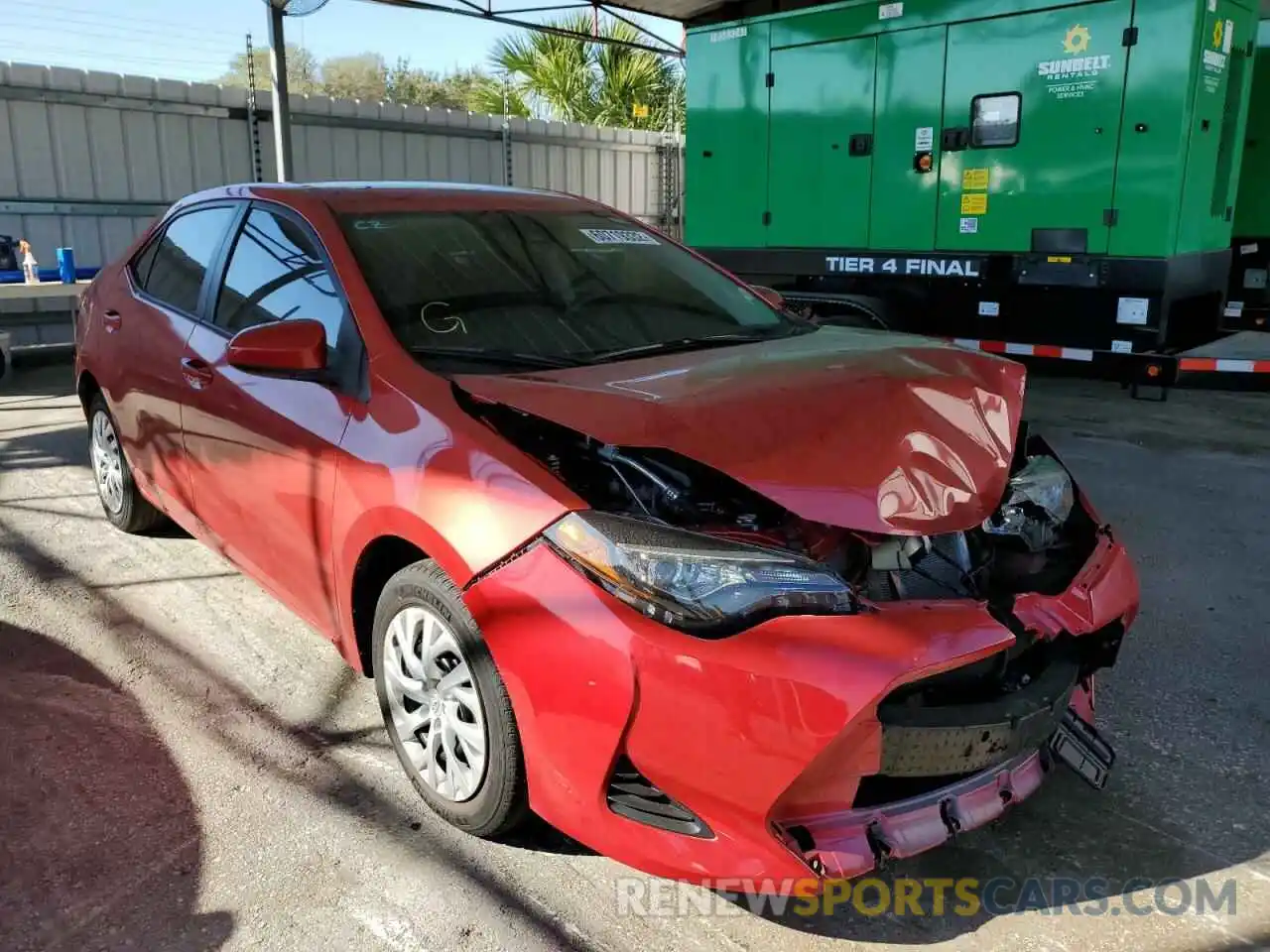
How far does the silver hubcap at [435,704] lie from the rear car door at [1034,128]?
590 centimetres

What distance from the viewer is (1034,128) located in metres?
6.98

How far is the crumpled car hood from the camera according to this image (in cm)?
231

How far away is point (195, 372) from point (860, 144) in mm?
5779

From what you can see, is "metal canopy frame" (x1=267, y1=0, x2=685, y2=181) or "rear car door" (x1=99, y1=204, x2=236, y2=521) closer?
"rear car door" (x1=99, y1=204, x2=236, y2=521)

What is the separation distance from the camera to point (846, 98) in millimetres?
7852

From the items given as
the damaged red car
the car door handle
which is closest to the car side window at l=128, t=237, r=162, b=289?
the car door handle

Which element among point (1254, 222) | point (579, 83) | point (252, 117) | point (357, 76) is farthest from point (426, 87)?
point (1254, 222)

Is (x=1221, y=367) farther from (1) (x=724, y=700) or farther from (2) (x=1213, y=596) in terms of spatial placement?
(1) (x=724, y=700)

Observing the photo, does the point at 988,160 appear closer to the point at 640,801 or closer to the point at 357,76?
the point at 640,801

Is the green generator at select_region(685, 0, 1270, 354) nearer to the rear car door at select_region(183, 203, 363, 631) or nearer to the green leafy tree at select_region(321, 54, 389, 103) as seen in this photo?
the rear car door at select_region(183, 203, 363, 631)

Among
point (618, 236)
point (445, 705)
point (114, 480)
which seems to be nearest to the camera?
point (445, 705)

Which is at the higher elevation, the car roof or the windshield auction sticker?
the car roof
